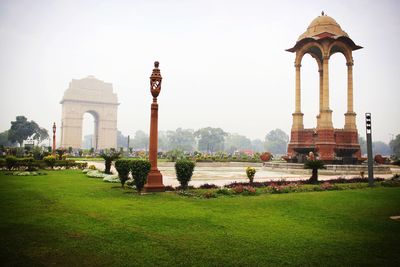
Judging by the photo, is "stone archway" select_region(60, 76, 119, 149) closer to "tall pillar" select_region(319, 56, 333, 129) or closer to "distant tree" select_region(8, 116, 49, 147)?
"distant tree" select_region(8, 116, 49, 147)

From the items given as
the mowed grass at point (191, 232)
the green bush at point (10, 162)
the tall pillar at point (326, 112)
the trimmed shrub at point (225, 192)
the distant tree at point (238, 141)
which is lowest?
the mowed grass at point (191, 232)

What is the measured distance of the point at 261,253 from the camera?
13.4 feet

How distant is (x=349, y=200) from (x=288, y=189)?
2197mm

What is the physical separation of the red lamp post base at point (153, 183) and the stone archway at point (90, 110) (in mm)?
57438

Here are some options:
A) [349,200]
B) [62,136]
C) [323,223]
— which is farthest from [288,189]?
[62,136]

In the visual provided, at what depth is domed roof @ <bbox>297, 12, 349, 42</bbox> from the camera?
2302cm

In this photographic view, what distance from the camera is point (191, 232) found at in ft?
16.4

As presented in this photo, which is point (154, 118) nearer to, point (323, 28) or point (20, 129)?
point (323, 28)

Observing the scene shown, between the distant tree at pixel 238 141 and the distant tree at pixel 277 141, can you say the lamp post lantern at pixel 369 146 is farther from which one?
the distant tree at pixel 238 141

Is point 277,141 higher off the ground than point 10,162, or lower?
higher

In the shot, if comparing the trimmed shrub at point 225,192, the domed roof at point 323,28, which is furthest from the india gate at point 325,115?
the trimmed shrub at point 225,192

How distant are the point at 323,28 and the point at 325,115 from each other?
6352mm

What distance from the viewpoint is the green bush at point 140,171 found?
9.20 m

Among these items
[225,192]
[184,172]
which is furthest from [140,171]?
[225,192]
